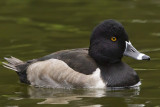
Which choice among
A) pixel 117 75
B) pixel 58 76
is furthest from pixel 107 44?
pixel 58 76

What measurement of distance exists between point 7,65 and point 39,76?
3.12 ft

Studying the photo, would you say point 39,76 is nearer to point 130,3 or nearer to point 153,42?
point 153,42

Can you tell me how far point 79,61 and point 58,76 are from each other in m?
0.48

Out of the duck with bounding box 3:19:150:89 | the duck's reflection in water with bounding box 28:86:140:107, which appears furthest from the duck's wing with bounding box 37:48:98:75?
the duck's reflection in water with bounding box 28:86:140:107

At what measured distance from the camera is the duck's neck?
374 inches

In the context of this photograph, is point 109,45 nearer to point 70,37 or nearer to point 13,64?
point 13,64

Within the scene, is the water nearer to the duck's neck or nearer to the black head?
the duck's neck

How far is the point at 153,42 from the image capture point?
12984 mm

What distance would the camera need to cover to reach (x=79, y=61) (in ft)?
31.4

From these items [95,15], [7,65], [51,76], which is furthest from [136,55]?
[95,15]

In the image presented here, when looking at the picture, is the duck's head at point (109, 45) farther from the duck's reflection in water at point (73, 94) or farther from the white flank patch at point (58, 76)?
the duck's reflection in water at point (73, 94)

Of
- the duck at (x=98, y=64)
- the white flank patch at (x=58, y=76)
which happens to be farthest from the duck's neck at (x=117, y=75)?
the white flank patch at (x=58, y=76)

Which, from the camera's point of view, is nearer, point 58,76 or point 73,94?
point 73,94

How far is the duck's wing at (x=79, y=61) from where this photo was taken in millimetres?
9477
